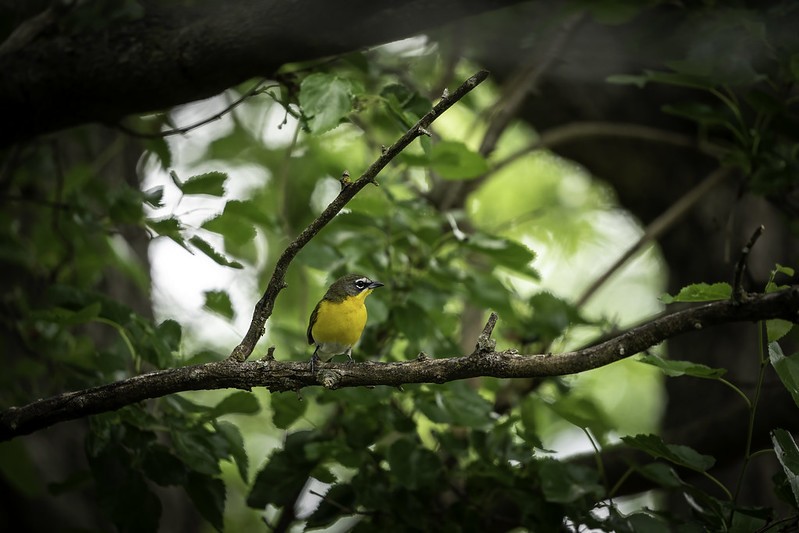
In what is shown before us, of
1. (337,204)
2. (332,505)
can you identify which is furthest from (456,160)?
(332,505)

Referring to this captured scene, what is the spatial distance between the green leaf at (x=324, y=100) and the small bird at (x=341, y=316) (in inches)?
47.7

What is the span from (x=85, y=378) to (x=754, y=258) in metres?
4.45

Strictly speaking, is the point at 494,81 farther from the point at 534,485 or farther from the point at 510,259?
the point at 534,485

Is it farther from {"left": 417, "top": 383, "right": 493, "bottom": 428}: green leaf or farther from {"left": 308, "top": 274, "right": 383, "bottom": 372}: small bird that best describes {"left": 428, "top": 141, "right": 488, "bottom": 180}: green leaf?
{"left": 417, "top": 383, "right": 493, "bottom": 428}: green leaf

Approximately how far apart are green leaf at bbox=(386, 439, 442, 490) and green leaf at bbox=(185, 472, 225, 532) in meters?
0.82

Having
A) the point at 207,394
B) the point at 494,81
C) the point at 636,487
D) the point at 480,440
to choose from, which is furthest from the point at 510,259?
the point at 207,394

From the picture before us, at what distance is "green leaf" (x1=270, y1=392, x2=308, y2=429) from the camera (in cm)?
381

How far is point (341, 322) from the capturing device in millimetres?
4328

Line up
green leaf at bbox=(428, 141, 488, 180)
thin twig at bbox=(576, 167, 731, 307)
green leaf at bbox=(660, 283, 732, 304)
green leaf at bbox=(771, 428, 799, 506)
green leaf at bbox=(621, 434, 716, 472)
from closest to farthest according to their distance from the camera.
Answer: green leaf at bbox=(660, 283, 732, 304), green leaf at bbox=(771, 428, 799, 506), green leaf at bbox=(621, 434, 716, 472), green leaf at bbox=(428, 141, 488, 180), thin twig at bbox=(576, 167, 731, 307)

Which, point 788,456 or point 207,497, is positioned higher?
point 207,497

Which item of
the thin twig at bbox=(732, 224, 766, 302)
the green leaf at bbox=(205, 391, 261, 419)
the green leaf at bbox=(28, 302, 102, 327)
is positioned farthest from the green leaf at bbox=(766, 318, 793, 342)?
the green leaf at bbox=(28, 302, 102, 327)

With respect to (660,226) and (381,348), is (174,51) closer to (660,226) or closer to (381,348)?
(381,348)

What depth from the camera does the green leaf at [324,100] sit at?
10.7 feet

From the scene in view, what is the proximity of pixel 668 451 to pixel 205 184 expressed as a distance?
2.34 m
